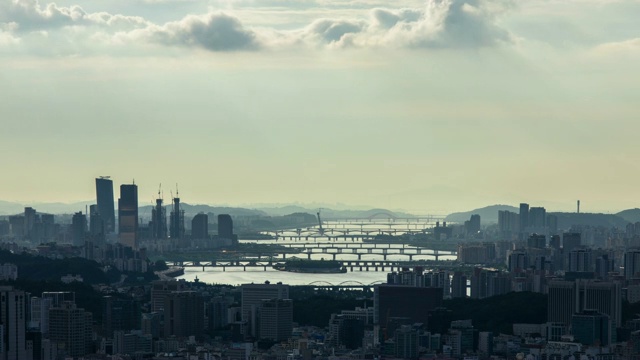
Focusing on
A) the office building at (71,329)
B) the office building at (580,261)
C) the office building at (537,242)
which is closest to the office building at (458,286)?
the office building at (580,261)

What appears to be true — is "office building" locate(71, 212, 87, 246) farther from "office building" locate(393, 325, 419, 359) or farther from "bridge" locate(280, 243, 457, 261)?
"office building" locate(393, 325, 419, 359)

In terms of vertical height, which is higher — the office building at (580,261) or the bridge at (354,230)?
the office building at (580,261)

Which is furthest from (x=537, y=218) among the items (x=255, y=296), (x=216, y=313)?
(x=216, y=313)

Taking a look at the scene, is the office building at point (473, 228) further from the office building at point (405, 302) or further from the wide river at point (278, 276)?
the office building at point (405, 302)

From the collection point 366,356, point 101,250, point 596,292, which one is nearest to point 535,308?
point 596,292

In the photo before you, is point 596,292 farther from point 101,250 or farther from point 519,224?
point 519,224
